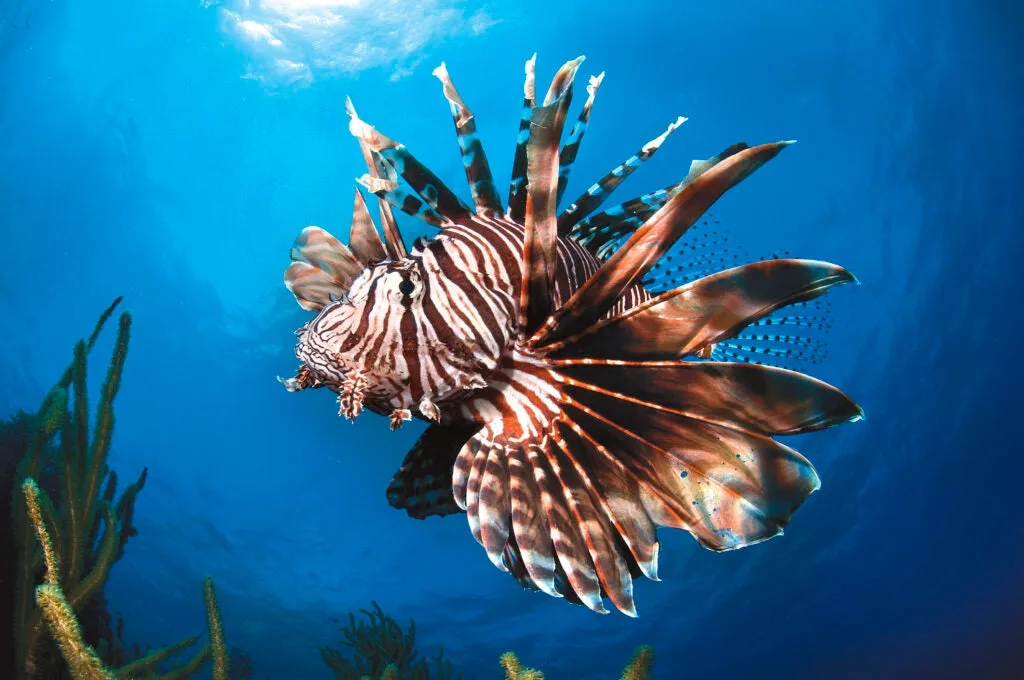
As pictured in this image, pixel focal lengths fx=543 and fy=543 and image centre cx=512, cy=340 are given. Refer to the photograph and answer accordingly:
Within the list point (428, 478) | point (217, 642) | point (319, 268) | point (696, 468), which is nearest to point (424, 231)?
point (217, 642)

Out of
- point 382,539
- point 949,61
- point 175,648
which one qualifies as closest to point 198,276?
point 382,539

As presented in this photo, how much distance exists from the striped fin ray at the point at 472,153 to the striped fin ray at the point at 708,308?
0.92 m

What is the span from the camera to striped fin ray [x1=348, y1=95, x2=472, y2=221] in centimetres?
206

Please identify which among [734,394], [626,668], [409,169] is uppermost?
[409,169]

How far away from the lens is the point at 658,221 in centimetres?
155

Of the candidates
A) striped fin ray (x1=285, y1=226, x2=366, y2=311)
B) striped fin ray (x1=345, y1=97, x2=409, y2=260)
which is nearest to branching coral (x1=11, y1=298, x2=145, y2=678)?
striped fin ray (x1=285, y1=226, x2=366, y2=311)

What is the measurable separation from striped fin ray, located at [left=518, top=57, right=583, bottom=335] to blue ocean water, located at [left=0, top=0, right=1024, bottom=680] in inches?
504

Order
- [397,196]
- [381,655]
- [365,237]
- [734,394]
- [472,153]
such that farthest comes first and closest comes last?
[381,655] < [365,237] < [472,153] < [397,196] < [734,394]

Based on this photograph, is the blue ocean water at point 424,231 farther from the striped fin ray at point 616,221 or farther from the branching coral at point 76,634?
the branching coral at point 76,634

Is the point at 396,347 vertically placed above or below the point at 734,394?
above

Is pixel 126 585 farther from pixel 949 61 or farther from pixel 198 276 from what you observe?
pixel 949 61

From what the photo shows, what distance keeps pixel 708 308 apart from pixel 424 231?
51.5ft

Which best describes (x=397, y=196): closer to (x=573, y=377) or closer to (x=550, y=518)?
(x=573, y=377)

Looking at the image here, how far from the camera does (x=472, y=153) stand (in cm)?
236
